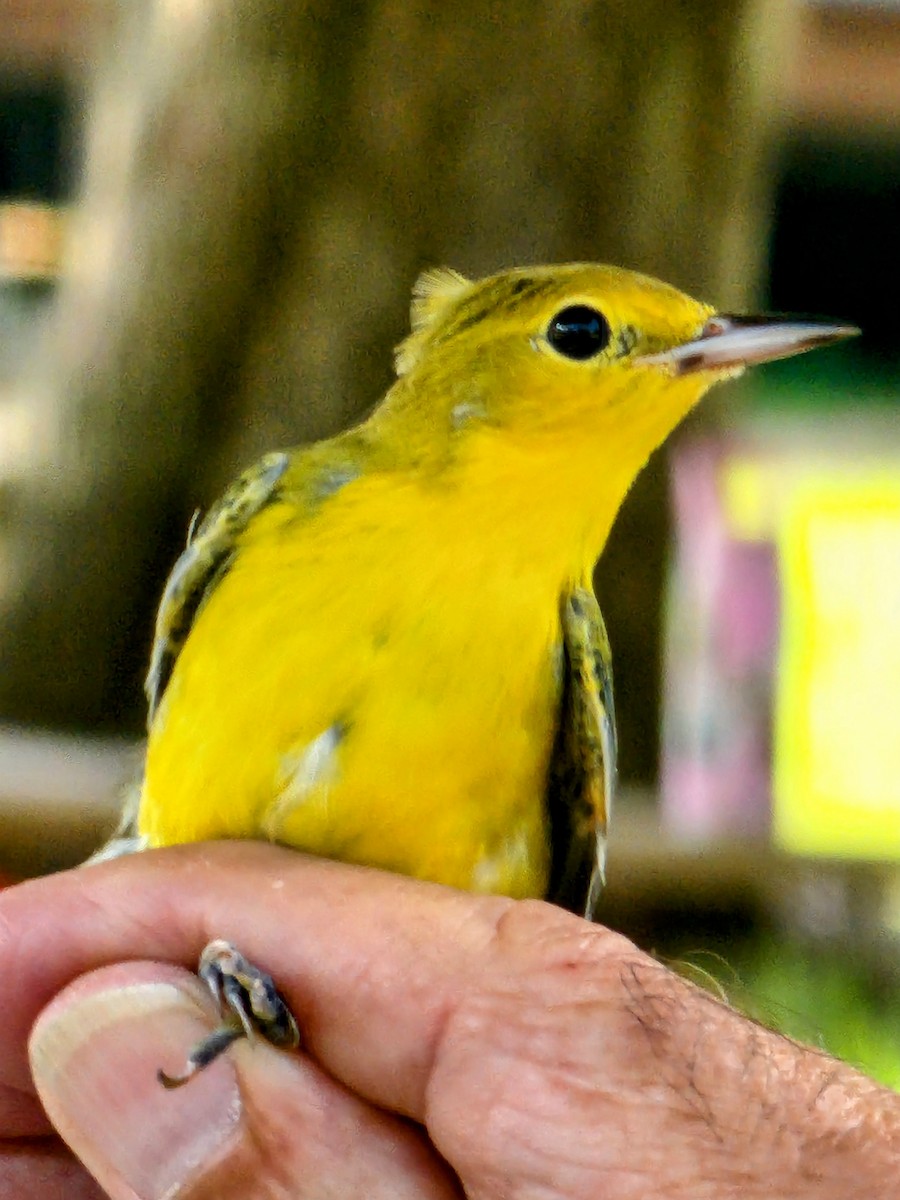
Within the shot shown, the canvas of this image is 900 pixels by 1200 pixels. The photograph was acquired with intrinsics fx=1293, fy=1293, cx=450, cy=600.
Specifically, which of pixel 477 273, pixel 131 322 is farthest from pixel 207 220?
pixel 477 273

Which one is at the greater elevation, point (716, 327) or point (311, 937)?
point (716, 327)

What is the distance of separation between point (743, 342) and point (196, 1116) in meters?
0.47

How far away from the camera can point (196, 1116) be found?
1.99 ft

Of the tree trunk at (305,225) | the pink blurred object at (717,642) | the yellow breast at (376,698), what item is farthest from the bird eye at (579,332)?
the pink blurred object at (717,642)

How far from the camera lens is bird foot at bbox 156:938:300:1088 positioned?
62 centimetres

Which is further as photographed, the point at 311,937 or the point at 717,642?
the point at 717,642

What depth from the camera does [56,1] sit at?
153cm

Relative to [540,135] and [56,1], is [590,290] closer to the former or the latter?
[540,135]

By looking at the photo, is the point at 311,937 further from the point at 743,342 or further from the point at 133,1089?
the point at 743,342

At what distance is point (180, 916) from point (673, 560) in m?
0.82

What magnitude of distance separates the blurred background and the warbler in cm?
52

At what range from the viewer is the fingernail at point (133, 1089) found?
60cm

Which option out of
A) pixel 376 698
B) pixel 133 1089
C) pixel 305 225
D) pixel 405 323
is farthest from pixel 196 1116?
pixel 305 225

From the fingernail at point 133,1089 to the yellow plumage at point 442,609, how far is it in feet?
0.34
